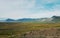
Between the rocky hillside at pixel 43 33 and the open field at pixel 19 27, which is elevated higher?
the open field at pixel 19 27

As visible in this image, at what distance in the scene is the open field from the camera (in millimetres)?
1739

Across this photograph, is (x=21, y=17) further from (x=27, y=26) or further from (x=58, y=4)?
(x=58, y=4)

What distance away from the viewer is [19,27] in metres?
1.78

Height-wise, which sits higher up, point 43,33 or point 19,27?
point 19,27

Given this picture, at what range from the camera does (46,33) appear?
173 cm

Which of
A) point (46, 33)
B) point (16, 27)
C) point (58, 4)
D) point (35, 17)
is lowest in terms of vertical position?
point (46, 33)

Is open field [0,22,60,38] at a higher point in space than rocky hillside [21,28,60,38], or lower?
higher

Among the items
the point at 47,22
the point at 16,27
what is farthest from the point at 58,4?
the point at 16,27

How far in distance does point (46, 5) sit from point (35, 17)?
0.24 meters

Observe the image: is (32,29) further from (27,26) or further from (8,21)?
(8,21)

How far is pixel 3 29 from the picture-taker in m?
1.77

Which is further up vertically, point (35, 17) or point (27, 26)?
point (35, 17)

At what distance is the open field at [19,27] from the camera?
68.5 inches

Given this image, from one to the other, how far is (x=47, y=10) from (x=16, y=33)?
0.56m
